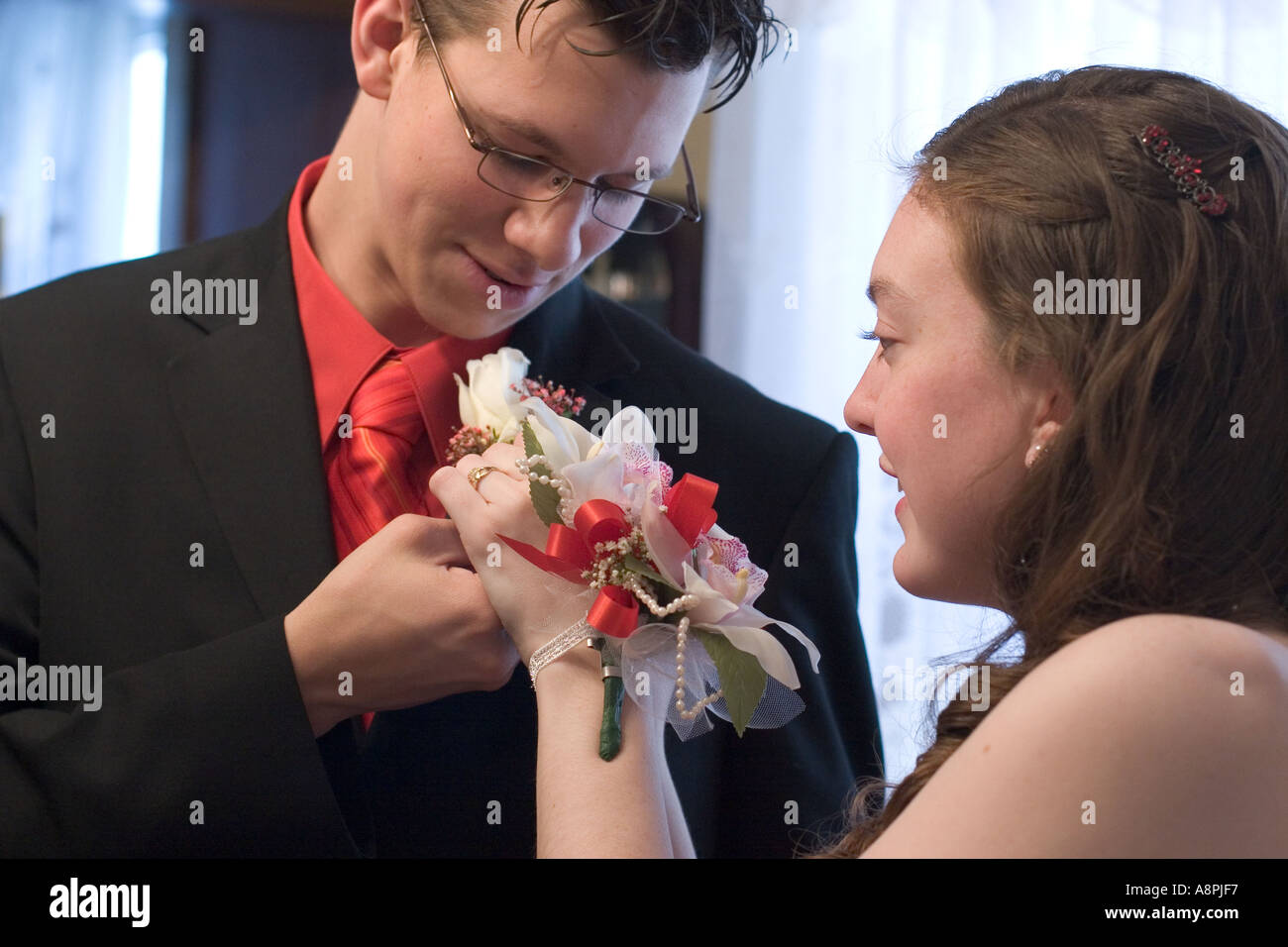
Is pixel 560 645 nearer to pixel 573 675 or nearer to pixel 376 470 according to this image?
pixel 573 675

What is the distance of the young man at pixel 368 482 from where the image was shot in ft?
4.14

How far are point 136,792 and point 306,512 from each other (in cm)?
34

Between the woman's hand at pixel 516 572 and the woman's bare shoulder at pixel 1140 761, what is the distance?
0.41 m

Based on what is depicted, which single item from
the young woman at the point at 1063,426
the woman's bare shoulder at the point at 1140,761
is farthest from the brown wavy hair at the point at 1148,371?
the woman's bare shoulder at the point at 1140,761

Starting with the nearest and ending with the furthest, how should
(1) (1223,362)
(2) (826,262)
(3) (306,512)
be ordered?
(1) (1223,362) → (3) (306,512) → (2) (826,262)

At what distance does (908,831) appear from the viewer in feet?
3.09

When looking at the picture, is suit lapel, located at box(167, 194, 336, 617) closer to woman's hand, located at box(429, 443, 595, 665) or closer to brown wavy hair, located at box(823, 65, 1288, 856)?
woman's hand, located at box(429, 443, 595, 665)

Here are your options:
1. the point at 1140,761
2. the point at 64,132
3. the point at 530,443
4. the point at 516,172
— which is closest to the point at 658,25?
the point at 516,172

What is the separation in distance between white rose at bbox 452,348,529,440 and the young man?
9 cm

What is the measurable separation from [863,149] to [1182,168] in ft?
5.95

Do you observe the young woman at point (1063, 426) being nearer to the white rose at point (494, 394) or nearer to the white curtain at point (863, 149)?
the white rose at point (494, 394)

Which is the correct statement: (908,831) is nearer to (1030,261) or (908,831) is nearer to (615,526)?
(615,526)

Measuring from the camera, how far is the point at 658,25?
1.31 m
